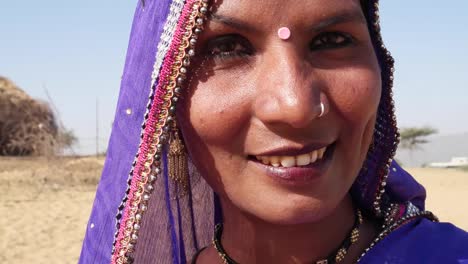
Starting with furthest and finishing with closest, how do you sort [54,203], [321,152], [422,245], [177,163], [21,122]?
[21,122] < [54,203] < [177,163] < [422,245] < [321,152]

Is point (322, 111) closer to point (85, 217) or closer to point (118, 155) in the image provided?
point (118, 155)

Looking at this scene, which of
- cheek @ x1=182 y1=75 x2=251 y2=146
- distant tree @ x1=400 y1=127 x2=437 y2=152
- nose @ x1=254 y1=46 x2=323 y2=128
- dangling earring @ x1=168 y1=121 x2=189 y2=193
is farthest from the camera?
distant tree @ x1=400 y1=127 x2=437 y2=152

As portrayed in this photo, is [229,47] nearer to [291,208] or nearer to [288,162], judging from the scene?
[288,162]

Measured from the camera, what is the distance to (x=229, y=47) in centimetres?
152

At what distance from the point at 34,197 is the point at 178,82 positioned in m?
14.1

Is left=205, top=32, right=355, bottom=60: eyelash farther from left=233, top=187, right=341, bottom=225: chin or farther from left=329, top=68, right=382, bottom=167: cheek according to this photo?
left=233, top=187, right=341, bottom=225: chin

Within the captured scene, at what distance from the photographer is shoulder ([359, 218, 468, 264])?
1.52 meters

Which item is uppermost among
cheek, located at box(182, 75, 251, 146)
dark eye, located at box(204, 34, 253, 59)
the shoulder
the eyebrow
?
the eyebrow

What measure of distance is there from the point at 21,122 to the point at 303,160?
25.9 m

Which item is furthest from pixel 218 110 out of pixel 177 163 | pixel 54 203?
pixel 54 203

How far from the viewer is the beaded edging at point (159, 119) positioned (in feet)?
4.99

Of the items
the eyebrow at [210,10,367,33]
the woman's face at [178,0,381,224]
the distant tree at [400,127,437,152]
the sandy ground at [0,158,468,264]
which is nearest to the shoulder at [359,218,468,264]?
the woman's face at [178,0,381,224]

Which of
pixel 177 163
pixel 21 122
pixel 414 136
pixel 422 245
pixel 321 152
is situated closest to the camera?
pixel 321 152

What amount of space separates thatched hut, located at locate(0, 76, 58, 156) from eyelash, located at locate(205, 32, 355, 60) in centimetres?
2411
